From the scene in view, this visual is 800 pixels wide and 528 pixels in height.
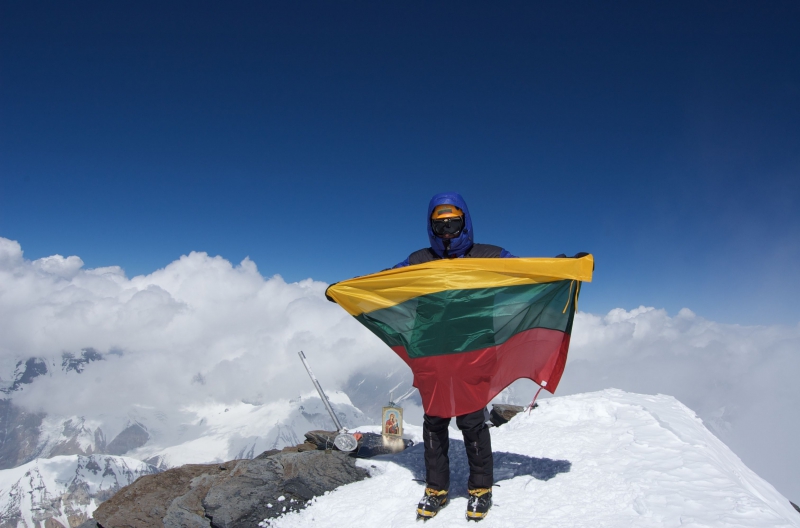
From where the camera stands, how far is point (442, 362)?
224 inches

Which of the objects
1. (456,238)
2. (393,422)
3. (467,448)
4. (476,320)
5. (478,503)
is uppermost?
(456,238)

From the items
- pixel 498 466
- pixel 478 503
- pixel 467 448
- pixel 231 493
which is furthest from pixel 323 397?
pixel 478 503

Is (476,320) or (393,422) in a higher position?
(476,320)

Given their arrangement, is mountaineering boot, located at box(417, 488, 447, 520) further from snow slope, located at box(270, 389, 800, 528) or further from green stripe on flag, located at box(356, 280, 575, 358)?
green stripe on flag, located at box(356, 280, 575, 358)

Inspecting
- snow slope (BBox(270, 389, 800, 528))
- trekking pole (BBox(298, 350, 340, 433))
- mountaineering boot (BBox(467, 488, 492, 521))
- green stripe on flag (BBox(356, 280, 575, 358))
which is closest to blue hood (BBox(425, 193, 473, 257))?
green stripe on flag (BBox(356, 280, 575, 358))

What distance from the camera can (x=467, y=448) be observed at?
567cm

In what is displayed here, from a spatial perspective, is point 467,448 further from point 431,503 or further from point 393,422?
point 393,422

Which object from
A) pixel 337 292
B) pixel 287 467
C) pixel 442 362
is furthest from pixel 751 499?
pixel 287 467

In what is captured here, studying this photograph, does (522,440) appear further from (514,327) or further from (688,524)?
(688,524)

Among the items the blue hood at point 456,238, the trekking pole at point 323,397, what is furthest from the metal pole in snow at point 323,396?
the blue hood at point 456,238

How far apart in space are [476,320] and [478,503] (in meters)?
2.44

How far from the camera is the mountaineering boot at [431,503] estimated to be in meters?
5.52

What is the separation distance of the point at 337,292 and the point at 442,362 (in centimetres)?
207

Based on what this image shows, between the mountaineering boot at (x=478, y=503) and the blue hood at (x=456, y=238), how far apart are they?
332 centimetres
